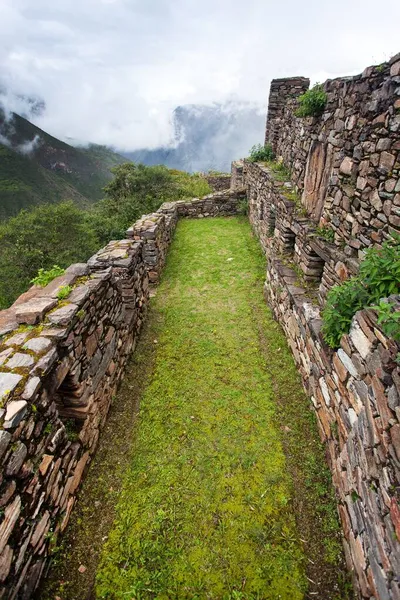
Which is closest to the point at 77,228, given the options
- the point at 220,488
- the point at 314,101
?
the point at 314,101

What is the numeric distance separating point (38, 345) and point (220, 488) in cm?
281

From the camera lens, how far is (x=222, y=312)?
7406 millimetres

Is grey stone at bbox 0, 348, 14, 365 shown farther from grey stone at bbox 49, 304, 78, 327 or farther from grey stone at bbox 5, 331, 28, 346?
grey stone at bbox 49, 304, 78, 327

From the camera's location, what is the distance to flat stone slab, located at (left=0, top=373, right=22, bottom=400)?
9.20ft

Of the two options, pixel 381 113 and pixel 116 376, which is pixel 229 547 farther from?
pixel 381 113

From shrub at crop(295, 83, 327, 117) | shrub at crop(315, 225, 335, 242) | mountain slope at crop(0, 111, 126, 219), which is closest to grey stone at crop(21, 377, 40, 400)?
shrub at crop(315, 225, 335, 242)

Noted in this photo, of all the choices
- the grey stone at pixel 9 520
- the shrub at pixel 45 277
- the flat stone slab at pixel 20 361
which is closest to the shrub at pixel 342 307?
the flat stone slab at pixel 20 361

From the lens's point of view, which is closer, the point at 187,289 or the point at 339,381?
the point at 339,381

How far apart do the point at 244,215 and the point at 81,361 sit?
40.4 feet

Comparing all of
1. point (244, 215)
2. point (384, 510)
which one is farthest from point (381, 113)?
point (244, 215)

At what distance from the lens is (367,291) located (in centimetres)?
368

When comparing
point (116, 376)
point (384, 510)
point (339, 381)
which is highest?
point (339, 381)

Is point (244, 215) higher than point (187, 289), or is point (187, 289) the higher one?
point (244, 215)

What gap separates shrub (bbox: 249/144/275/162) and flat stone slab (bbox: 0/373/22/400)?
12.0 metres
